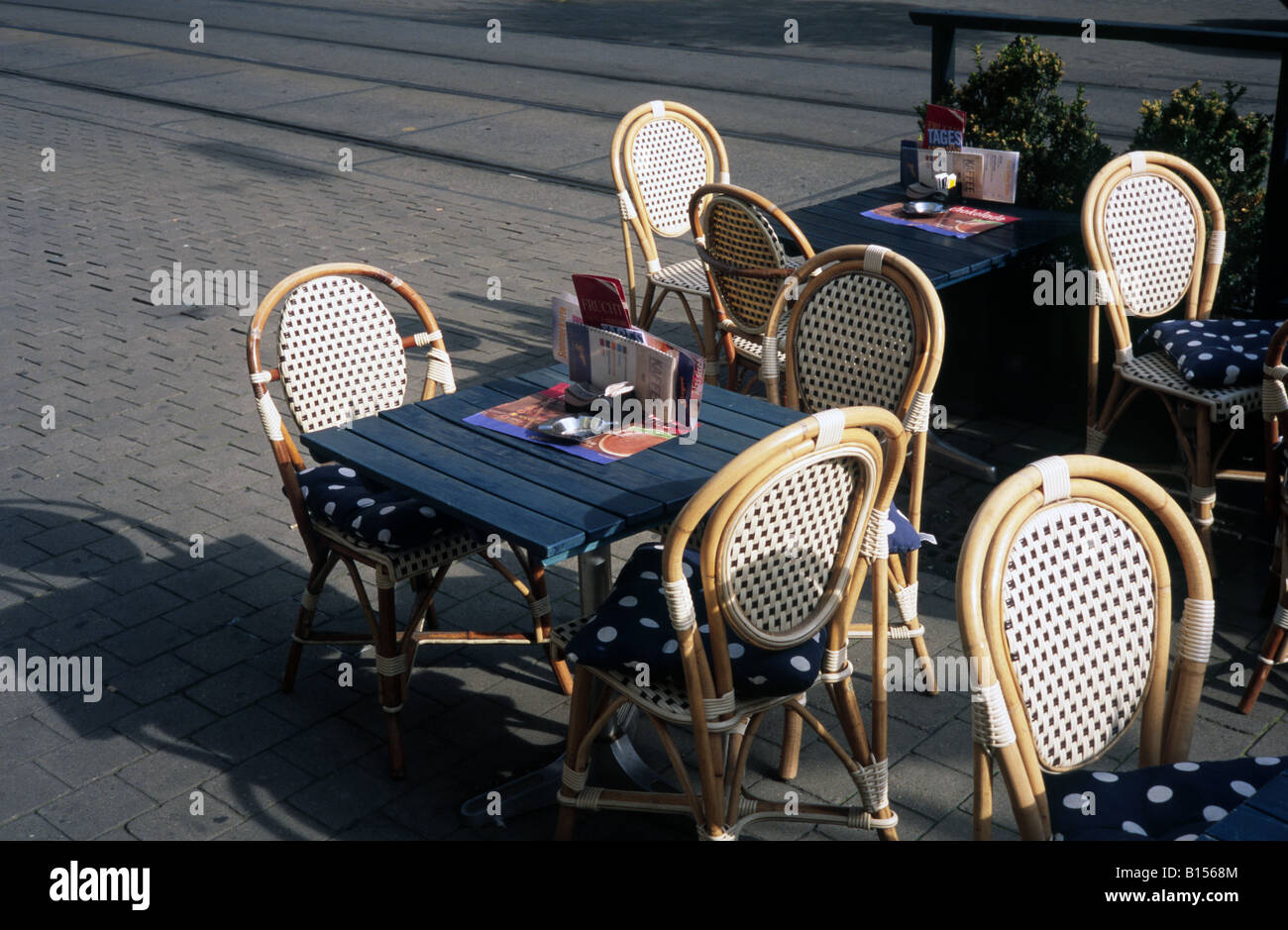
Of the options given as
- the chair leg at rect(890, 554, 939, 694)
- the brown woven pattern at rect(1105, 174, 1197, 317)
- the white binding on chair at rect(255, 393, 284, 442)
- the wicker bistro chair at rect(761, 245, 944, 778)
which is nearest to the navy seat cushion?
the wicker bistro chair at rect(761, 245, 944, 778)

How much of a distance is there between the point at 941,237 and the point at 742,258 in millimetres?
919

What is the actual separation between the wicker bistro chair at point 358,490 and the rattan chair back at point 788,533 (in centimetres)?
108

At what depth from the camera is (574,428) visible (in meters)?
3.74

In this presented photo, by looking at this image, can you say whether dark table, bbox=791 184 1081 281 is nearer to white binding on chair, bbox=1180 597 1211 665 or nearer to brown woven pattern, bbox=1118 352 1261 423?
brown woven pattern, bbox=1118 352 1261 423

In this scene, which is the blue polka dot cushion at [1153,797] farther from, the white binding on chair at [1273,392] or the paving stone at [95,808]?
the paving stone at [95,808]

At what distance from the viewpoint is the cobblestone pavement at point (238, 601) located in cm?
372

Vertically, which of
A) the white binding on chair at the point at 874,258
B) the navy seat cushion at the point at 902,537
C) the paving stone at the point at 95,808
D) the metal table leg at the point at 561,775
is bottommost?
the paving stone at the point at 95,808

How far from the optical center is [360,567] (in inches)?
198

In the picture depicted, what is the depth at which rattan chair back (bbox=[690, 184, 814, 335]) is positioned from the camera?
521 cm

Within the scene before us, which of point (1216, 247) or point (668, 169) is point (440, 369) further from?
point (1216, 247)

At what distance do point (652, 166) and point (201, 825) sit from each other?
14.4 ft

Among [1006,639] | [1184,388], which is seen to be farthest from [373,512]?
[1184,388]

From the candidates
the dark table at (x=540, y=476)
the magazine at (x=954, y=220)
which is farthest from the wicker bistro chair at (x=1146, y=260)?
the dark table at (x=540, y=476)

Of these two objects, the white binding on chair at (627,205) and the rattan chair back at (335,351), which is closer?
the rattan chair back at (335,351)
